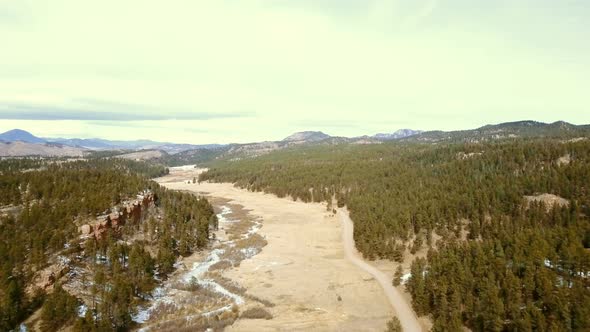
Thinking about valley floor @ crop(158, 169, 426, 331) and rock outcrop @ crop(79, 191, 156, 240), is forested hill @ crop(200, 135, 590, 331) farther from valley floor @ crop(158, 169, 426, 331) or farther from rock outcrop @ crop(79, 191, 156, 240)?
rock outcrop @ crop(79, 191, 156, 240)

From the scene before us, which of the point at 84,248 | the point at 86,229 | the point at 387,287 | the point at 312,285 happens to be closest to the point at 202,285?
the point at 312,285

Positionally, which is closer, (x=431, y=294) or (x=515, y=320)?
(x=515, y=320)

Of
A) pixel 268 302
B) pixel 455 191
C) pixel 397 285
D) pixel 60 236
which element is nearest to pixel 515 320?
pixel 397 285

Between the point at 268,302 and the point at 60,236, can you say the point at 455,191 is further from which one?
the point at 60,236

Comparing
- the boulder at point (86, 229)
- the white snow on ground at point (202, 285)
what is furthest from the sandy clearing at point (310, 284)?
the boulder at point (86, 229)

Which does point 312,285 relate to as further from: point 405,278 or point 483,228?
point 483,228

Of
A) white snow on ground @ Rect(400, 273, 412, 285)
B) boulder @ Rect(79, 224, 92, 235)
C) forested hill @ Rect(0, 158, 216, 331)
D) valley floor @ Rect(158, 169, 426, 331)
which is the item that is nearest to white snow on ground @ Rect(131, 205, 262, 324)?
forested hill @ Rect(0, 158, 216, 331)
